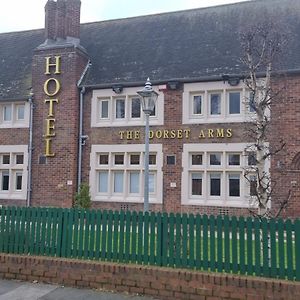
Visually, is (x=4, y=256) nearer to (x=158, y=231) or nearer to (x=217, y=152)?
(x=158, y=231)

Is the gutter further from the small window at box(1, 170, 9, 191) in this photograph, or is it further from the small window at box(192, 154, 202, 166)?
the small window at box(1, 170, 9, 191)

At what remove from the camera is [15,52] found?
22734 millimetres

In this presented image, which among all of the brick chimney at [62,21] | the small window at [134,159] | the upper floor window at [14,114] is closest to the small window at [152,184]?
the small window at [134,159]

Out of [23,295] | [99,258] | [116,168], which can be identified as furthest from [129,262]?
[116,168]

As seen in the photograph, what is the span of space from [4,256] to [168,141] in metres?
9.76

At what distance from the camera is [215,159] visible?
53.2 feet

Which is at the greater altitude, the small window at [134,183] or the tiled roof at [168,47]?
the tiled roof at [168,47]

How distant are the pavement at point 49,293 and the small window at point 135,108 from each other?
10.9 meters

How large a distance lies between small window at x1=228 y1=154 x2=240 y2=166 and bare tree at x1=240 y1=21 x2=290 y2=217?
598 mm

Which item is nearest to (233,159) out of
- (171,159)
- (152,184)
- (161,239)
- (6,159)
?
(171,159)

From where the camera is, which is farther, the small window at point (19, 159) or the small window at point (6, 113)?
the small window at point (6, 113)

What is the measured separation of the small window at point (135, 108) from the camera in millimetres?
17562

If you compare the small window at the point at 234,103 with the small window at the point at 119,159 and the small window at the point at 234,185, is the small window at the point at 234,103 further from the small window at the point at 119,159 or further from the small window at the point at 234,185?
the small window at the point at 119,159

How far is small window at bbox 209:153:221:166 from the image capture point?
16.2 metres
